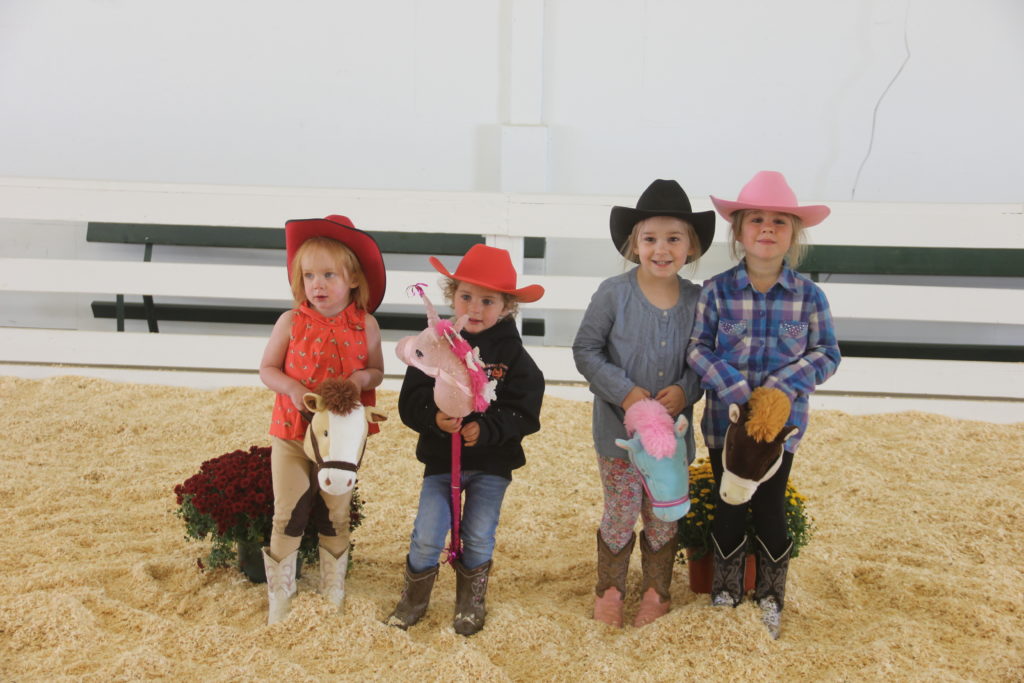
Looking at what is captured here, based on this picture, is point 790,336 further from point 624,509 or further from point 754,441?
point 624,509

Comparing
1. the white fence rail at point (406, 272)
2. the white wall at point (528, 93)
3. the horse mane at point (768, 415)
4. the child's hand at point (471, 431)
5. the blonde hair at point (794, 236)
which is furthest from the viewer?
the white wall at point (528, 93)

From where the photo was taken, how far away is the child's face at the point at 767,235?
76.8 inches

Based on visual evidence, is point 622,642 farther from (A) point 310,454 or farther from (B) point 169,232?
(B) point 169,232

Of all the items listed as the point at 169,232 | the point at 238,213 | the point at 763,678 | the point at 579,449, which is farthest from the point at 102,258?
the point at 763,678

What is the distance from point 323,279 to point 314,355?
A: 18 centimetres

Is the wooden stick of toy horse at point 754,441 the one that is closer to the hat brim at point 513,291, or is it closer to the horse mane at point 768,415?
the horse mane at point 768,415

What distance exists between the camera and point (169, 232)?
5035 mm

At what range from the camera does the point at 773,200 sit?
194 cm

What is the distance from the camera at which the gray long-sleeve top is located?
2008mm

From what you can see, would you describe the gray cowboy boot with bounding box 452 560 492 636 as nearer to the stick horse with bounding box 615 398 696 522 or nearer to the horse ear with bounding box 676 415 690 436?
the stick horse with bounding box 615 398 696 522

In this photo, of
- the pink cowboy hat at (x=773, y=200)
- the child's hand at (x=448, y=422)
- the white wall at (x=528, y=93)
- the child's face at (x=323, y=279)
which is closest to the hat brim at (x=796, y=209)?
the pink cowboy hat at (x=773, y=200)

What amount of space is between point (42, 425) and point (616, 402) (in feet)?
8.96

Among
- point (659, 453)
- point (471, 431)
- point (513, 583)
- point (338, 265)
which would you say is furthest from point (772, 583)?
point (338, 265)

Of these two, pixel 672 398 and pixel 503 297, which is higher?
pixel 503 297
